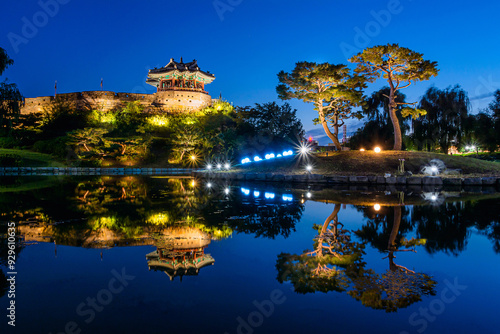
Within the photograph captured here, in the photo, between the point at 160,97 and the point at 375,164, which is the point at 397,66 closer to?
the point at 375,164

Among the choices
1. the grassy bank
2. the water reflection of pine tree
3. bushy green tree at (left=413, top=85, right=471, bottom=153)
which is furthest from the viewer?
bushy green tree at (left=413, top=85, right=471, bottom=153)

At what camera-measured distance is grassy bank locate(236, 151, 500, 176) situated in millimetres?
20719

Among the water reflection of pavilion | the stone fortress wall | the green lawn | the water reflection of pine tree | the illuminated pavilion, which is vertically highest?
the illuminated pavilion

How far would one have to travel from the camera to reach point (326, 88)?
87.2ft

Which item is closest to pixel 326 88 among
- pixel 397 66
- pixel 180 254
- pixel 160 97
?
pixel 397 66

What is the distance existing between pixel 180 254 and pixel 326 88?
23667 millimetres

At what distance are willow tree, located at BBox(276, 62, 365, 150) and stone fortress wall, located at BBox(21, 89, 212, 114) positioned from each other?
2631 cm

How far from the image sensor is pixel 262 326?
10.4 ft

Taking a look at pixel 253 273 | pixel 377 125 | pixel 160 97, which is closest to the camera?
pixel 253 273

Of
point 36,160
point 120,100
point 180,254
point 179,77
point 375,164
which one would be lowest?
point 180,254

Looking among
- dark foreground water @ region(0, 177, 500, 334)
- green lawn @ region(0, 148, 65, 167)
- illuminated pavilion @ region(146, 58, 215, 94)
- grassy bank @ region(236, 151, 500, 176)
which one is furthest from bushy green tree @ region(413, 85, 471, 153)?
green lawn @ region(0, 148, 65, 167)

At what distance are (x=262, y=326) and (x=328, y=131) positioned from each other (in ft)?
80.8

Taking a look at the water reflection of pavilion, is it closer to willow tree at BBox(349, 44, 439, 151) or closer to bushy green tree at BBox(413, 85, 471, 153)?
willow tree at BBox(349, 44, 439, 151)

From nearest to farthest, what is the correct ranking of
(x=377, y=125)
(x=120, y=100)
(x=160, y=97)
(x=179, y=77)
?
(x=377, y=125)
(x=120, y=100)
(x=160, y=97)
(x=179, y=77)
